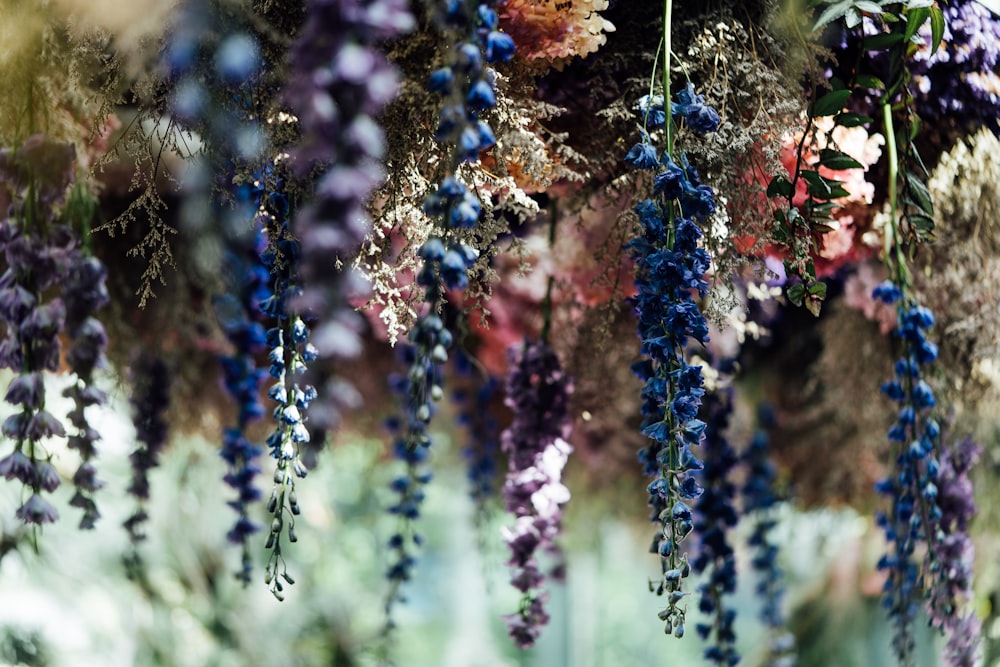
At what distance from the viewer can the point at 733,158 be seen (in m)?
0.98

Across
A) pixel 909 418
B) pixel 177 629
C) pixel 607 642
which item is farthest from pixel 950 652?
pixel 607 642

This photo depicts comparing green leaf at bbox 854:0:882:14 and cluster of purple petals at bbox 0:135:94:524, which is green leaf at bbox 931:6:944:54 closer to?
green leaf at bbox 854:0:882:14

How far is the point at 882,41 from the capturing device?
3.23 feet

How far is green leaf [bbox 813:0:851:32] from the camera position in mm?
935

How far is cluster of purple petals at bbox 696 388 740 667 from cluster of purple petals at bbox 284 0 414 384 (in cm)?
79

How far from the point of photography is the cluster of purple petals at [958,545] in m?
1.25

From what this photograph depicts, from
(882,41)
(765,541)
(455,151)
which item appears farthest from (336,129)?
(765,541)

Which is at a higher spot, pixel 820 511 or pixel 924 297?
pixel 820 511

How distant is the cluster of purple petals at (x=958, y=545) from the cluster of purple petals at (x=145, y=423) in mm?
1030

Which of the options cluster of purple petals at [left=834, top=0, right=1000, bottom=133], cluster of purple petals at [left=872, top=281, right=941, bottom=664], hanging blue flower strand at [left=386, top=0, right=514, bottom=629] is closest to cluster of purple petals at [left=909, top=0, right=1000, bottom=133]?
cluster of purple petals at [left=834, top=0, right=1000, bottom=133]

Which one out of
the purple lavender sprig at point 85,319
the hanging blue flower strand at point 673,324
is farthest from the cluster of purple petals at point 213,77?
the hanging blue flower strand at point 673,324

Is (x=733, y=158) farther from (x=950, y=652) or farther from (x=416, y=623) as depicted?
(x=416, y=623)

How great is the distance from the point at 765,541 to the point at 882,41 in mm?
1104

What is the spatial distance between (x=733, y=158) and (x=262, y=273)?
0.58m
